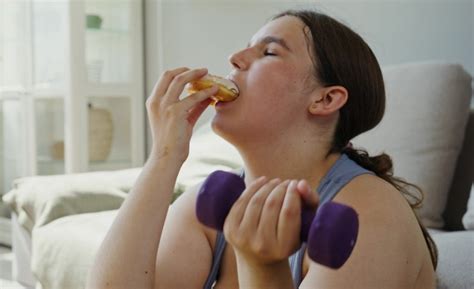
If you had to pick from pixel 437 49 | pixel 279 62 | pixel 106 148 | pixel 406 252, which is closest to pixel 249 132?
pixel 279 62

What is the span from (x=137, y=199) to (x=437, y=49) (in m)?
1.55

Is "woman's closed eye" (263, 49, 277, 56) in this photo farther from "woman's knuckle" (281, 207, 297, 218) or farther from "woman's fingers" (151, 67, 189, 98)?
"woman's knuckle" (281, 207, 297, 218)

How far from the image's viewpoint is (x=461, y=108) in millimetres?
1891

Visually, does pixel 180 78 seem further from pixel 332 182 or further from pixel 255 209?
pixel 255 209

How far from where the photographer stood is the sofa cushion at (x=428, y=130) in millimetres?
1840

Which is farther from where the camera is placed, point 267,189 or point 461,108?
point 461,108

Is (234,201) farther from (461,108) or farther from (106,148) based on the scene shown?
(106,148)

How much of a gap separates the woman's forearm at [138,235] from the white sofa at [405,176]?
690mm

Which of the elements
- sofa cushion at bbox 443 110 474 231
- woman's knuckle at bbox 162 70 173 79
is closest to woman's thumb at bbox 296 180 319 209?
woman's knuckle at bbox 162 70 173 79

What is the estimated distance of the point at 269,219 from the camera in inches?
22.8

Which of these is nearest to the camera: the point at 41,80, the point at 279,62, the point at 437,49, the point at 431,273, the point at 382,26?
the point at 431,273

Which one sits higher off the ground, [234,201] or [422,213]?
[234,201]

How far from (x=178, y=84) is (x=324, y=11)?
1578mm

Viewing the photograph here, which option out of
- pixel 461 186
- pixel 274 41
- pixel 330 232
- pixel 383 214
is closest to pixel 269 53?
pixel 274 41
